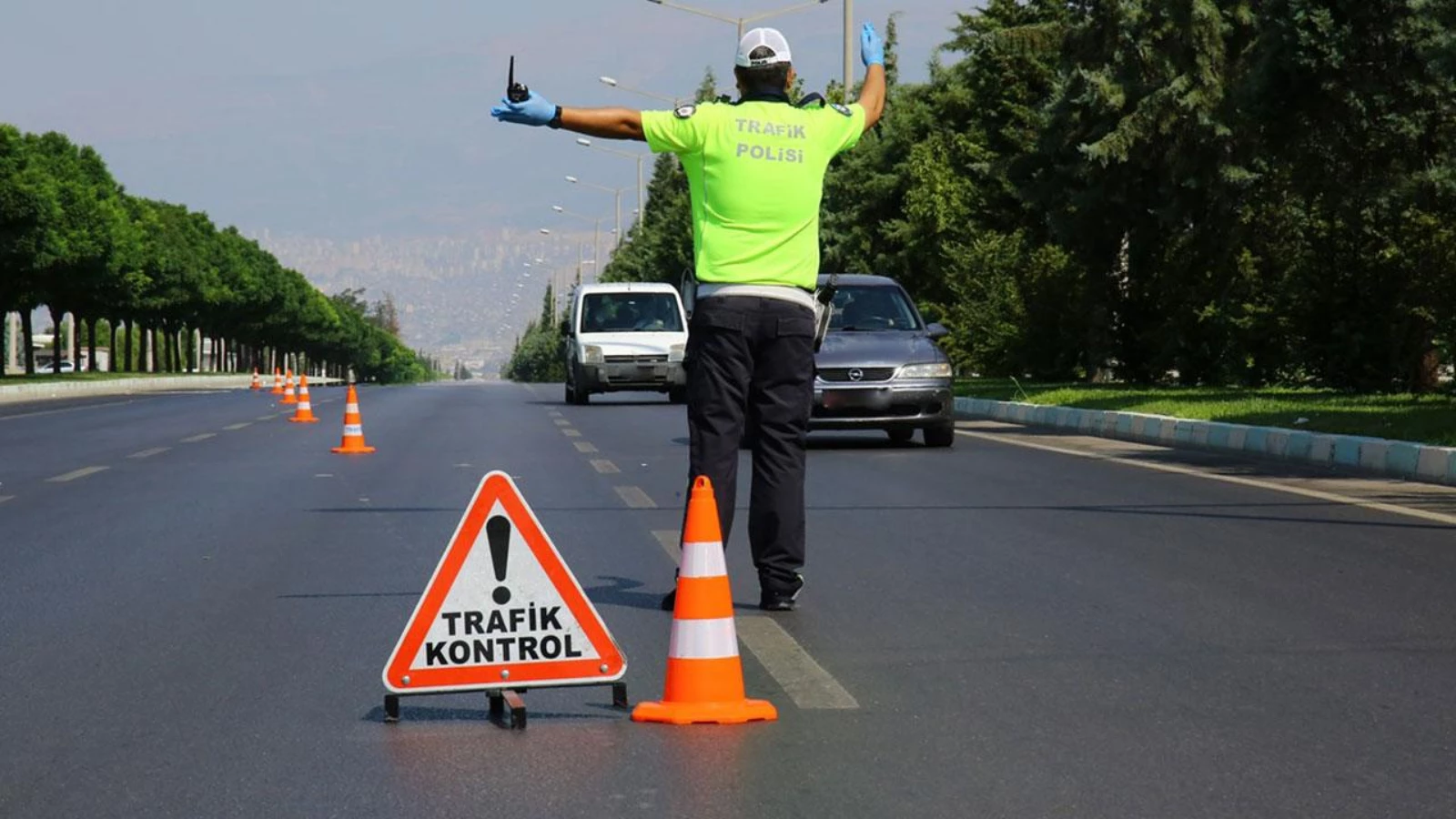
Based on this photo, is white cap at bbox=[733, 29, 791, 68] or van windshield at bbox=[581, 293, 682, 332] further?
van windshield at bbox=[581, 293, 682, 332]

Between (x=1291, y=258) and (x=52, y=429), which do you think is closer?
(x=52, y=429)

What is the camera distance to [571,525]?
12305 millimetres

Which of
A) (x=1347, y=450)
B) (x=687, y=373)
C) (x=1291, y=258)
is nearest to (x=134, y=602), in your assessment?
(x=687, y=373)

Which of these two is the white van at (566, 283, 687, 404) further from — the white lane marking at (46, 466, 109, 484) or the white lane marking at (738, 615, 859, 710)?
the white lane marking at (738, 615, 859, 710)

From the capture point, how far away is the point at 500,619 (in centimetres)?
630

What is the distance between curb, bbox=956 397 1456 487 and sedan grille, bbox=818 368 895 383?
11.0 feet

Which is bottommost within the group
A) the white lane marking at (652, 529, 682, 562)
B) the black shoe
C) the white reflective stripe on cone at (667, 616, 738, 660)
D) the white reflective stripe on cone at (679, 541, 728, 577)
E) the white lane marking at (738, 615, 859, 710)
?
the white lane marking at (652, 529, 682, 562)

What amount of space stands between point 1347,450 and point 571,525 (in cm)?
841

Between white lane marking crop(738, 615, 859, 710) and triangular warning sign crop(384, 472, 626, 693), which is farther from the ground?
triangular warning sign crop(384, 472, 626, 693)

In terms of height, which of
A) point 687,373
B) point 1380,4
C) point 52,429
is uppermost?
point 1380,4

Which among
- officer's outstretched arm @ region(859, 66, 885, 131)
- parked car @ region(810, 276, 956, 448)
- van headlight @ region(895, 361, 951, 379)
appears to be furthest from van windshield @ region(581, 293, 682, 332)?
officer's outstretched arm @ region(859, 66, 885, 131)

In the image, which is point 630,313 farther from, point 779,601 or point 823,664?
point 823,664

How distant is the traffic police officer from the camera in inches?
312

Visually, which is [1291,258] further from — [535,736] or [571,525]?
[535,736]
